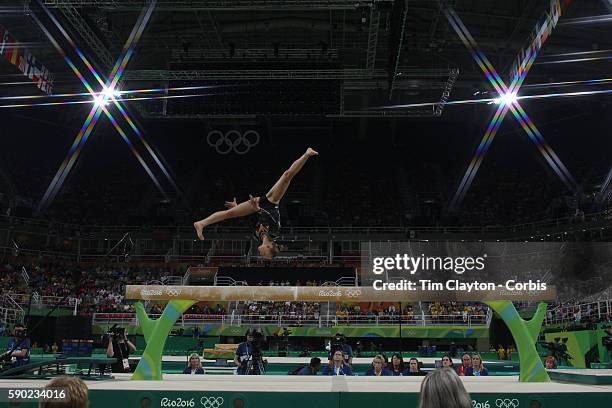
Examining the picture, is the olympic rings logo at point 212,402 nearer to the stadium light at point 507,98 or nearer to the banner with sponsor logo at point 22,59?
the banner with sponsor logo at point 22,59

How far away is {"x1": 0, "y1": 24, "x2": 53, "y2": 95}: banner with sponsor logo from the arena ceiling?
0.80m

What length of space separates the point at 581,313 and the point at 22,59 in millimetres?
16031

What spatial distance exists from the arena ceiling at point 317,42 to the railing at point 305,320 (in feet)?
22.2

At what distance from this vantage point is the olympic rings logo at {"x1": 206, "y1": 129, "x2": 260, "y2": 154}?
23438 millimetres

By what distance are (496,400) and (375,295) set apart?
4936mm

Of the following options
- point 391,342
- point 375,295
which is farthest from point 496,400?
point 391,342

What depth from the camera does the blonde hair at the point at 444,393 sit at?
2078mm

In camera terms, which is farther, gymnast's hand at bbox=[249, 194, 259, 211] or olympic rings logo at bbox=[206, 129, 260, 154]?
olympic rings logo at bbox=[206, 129, 260, 154]

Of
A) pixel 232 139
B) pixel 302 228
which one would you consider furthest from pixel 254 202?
Answer: pixel 302 228

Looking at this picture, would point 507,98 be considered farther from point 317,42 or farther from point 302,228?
point 302,228

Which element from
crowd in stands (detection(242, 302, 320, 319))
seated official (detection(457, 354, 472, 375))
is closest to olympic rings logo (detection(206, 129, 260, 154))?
crowd in stands (detection(242, 302, 320, 319))

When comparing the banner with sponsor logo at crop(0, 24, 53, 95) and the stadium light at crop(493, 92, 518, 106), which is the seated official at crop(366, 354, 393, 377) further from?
the stadium light at crop(493, 92, 518, 106)

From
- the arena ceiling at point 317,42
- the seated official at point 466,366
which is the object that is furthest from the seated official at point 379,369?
the arena ceiling at point 317,42

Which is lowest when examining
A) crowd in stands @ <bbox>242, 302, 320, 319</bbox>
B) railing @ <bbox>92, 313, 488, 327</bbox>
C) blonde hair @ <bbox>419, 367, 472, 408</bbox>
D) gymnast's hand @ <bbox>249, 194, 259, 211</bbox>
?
blonde hair @ <bbox>419, 367, 472, 408</bbox>
